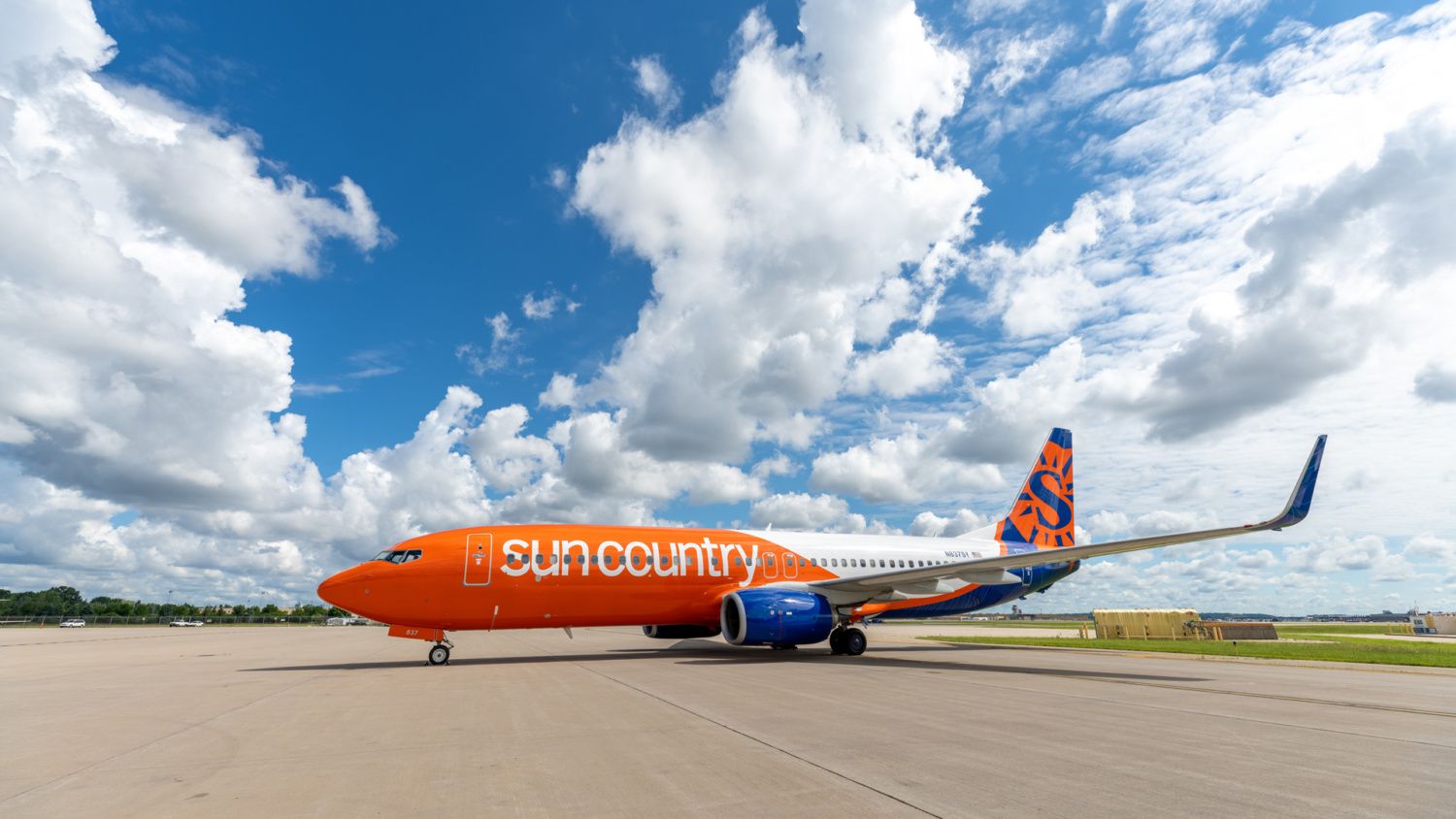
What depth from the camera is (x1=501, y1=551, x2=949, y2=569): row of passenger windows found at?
Result: 21.0 meters

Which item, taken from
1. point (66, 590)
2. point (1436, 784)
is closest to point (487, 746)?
point (1436, 784)

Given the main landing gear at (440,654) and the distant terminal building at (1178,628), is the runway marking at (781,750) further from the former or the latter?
the distant terminal building at (1178,628)

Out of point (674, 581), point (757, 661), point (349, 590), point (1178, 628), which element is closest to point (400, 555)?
point (349, 590)

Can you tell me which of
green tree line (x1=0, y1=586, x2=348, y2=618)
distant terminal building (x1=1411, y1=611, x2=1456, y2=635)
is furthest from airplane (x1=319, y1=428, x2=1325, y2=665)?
green tree line (x1=0, y1=586, x2=348, y2=618)

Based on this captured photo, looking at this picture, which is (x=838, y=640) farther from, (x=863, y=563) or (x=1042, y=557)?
(x=1042, y=557)

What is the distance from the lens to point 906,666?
19344 millimetres

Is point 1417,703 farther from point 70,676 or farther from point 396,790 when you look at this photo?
point 70,676

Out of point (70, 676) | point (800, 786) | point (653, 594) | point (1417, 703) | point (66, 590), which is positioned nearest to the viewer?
point (800, 786)

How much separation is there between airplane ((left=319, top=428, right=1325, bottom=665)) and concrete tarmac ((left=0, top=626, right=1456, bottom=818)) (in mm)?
3274

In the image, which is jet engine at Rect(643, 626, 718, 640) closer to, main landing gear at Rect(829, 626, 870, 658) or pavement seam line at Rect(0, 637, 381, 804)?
main landing gear at Rect(829, 626, 870, 658)

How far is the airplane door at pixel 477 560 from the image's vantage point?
2005cm

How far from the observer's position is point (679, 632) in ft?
81.5

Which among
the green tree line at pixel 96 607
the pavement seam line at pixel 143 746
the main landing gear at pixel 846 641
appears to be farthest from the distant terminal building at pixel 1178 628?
the green tree line at pixel 96 607

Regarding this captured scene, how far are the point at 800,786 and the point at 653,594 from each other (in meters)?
16.6
